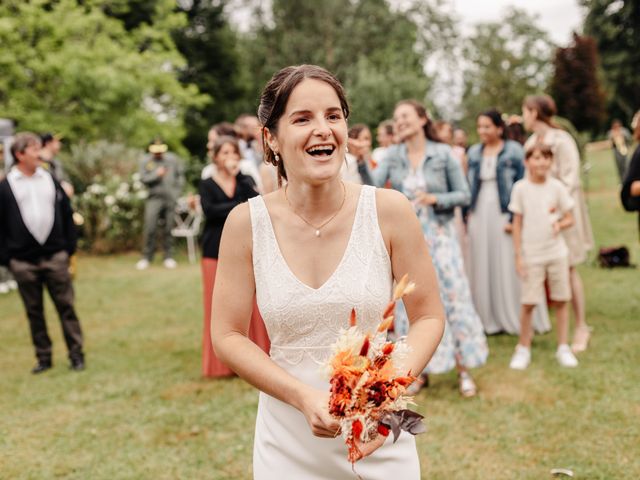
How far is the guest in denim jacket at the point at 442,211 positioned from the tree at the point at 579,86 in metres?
30.2

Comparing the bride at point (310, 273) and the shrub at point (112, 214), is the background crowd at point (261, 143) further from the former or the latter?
the bride at point (310, 273)

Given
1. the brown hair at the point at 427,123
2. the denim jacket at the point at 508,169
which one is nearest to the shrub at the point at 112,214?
the denim jacket at the point at 508,169

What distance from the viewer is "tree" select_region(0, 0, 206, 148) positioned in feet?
58.8

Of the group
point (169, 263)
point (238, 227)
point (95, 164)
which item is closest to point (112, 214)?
point (95, 164)

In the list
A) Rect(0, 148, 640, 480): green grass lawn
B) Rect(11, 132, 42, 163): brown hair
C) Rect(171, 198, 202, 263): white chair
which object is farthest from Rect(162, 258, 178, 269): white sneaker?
Rect(11, 132, 42, 163): brown hair

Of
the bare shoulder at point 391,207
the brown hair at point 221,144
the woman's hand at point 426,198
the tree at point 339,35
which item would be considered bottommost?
the woman's hand at point 426,198

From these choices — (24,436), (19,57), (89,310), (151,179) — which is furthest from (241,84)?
(24,436)

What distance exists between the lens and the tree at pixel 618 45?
38969 mm

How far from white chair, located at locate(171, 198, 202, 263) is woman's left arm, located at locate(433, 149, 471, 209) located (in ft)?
30.7

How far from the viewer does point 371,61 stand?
35500 millimetres

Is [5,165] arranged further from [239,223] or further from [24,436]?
[239,223]

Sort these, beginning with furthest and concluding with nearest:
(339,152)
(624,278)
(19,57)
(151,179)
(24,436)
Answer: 1. (19,57)
2. (151,179)
3. (624,278)
4. (24,436)
5. (339,152)

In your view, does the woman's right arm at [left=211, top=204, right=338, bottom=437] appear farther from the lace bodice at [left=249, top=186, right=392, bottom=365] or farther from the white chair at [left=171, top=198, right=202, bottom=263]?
the white chair at [left=171, top=198, right=202, bottom=263]

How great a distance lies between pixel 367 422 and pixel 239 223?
792 millimetres
